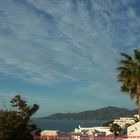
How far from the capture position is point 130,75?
47.7m

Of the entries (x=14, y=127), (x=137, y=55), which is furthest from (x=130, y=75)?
(x=14, y=127)

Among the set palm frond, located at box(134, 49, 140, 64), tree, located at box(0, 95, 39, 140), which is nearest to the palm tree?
palm frond, located at box(134, 49, 140, 64)

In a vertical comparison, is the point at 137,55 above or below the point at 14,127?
above

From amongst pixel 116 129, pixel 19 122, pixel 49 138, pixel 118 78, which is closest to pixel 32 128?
pixel 19 122

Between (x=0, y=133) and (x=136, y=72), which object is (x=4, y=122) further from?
(x=136, y=72)

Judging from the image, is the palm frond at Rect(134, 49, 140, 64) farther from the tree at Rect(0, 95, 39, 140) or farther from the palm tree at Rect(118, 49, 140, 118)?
the tree at Rect(0, 95, 39, 140)

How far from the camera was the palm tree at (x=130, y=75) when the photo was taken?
4681 cm

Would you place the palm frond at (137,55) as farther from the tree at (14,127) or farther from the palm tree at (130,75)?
the tree at (14,127)

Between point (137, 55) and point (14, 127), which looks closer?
point (14, 127)

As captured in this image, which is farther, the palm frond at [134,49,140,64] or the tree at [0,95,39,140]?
the palm frond at [134,49,140,64]

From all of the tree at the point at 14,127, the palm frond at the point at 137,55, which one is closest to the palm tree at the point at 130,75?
the palm frond at the point at 137,55

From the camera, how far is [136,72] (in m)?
46.6

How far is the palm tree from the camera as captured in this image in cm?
4681

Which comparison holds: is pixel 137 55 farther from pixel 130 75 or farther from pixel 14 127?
pixel 14 127
